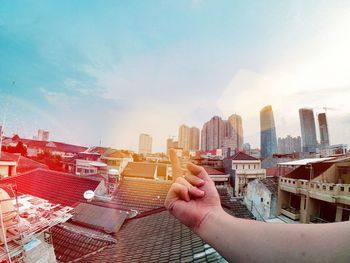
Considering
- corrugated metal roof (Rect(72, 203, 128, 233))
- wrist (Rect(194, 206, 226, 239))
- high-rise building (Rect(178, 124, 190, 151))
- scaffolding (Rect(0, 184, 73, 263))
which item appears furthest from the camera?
high-rise building (Rect(178, 124, 190, 151))

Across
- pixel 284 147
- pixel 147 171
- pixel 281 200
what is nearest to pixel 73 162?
pixel 147 171

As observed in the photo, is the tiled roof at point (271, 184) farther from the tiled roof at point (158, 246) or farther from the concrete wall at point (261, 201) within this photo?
the tiled roof at point (158, 246)

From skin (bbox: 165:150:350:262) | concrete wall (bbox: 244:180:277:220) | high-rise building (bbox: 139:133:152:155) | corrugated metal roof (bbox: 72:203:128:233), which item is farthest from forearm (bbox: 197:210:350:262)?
high-rise building (bbox: 139:133:152:155)

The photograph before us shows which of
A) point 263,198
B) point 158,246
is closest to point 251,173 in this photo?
point 263,198

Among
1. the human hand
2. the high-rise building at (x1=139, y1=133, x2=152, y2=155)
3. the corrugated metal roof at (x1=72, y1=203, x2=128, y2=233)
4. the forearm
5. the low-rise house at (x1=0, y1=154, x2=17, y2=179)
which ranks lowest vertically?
the corrugated metal roof at (x1=72, y1=203, x2=128, y2=233)

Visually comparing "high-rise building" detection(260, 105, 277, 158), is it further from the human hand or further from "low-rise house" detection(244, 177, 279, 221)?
the human hand

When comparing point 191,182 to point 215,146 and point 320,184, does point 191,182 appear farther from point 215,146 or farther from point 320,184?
point 215,146
